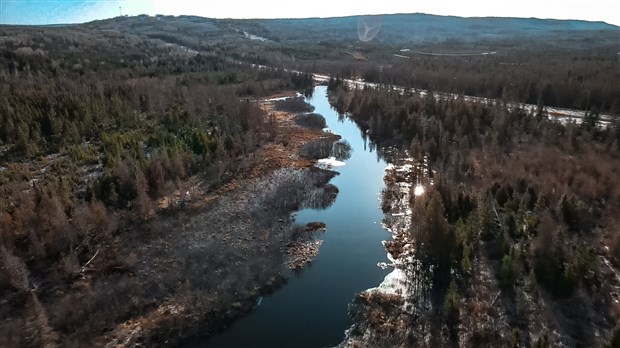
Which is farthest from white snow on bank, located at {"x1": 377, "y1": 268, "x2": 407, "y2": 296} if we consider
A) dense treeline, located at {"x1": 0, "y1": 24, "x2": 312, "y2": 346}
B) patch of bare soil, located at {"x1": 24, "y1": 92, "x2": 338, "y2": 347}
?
dense treeline, located at {"x1": 0, "y1": 24, "x2": 312, "y2": 346}

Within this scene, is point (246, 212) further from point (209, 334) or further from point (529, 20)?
point (529, 20)

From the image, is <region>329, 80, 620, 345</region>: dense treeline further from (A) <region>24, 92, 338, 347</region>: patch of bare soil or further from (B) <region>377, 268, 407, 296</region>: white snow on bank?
(A) <region>24, 92, 338, 347</region>: patch of bare soil

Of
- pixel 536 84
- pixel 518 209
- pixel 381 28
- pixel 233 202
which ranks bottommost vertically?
pixel 233 202

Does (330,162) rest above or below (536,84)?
below

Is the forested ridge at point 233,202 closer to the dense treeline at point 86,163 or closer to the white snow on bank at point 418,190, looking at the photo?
the dense treeline at point 86,163

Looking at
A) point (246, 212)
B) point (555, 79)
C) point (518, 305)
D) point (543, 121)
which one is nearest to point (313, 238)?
point (246, 212)

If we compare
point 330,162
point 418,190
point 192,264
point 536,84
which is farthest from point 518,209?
point 536,84

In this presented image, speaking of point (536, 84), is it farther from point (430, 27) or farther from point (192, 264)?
point (430, 27)
